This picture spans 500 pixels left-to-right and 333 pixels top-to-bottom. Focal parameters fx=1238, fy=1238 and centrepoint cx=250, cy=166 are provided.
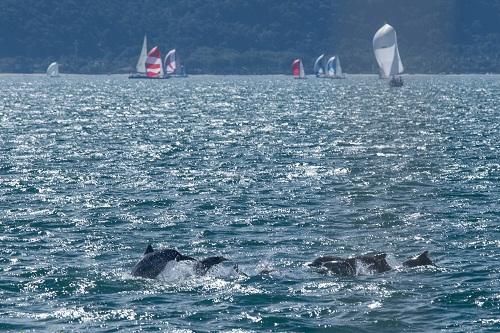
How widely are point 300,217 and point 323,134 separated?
48101 millimetres

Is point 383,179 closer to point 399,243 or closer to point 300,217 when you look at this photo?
point 300,217

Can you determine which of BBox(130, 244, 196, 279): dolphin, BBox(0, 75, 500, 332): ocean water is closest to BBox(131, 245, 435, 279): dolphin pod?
BBox(130, 244, 196, 279): dolphin

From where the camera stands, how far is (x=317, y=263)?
37.7m

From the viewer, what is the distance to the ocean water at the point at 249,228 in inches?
1266

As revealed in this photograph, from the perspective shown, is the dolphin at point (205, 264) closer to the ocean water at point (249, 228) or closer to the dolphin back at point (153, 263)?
the ocean water at point (249, 228)

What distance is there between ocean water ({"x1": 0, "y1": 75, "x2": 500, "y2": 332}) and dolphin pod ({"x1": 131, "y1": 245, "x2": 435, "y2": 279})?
0.33 meters

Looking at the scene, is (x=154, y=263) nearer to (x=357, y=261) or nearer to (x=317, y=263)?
(x=317, y=263)

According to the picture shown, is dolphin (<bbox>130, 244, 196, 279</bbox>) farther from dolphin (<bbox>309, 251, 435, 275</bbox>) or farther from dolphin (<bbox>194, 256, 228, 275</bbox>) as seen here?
dolphin (<bbox>309, 251, 435, 275</bbox>)

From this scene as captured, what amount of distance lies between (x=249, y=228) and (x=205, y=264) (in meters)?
8.81

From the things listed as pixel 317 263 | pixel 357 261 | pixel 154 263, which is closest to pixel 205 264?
pixel 154 263

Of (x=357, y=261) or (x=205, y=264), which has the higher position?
(x=205, y=264)

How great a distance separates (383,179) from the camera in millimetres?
61688

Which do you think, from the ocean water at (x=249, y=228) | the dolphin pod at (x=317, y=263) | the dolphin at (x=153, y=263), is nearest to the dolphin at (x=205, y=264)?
the dolphin pod at (x=317, y=263)

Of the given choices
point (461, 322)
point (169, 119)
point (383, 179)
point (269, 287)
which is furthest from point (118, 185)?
point (169, 119)
